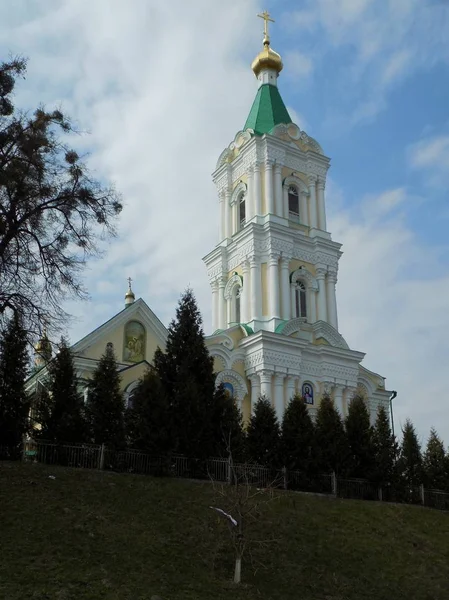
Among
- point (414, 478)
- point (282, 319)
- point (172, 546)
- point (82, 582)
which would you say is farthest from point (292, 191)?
point (82, 582)

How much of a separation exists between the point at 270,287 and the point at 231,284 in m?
3.14

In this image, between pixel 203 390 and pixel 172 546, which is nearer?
pixel 172 546

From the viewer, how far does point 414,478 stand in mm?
27344

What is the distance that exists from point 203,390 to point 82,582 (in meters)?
11.5

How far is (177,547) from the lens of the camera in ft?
50.2

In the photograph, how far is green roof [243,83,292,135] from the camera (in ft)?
129

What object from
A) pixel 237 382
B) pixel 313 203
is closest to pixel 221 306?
pixel 237 382

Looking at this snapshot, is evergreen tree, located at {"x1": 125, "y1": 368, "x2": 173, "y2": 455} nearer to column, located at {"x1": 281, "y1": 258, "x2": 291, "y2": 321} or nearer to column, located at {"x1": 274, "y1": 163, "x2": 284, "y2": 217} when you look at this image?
column, located at {"x1": 281, "y1": 258, "x2": 291, "y2": 321}

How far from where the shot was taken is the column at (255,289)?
1369 inches

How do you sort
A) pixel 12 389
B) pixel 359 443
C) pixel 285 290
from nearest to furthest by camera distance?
pixel 12 389
pixel 359 443
pixel 285 290

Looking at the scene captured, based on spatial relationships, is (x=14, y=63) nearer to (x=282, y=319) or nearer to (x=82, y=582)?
(x=82, y=582)

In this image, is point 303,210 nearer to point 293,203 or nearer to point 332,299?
point 293,203

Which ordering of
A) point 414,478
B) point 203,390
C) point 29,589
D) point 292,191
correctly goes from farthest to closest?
1. point 292,191
2. point 414,478
3. point 203,390
4. point 29,589

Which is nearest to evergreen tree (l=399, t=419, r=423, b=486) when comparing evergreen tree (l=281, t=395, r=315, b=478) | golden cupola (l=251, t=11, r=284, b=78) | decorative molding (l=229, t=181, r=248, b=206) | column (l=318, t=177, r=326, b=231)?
evergreen tree (l=281, t=395, r=315, b=478)
